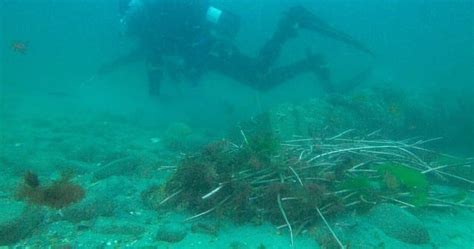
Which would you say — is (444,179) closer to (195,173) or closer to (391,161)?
(391,161)

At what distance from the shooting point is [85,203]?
5082 mm

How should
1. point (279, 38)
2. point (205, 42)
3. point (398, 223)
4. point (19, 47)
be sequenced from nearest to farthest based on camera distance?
point (398, 223)
point (19, 47)
point (205, 42)
point (279, 38)

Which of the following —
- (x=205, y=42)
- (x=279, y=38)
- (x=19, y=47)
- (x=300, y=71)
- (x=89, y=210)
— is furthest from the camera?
(x=300, y=71)

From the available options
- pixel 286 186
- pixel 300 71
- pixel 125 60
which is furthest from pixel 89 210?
pixel 125 60

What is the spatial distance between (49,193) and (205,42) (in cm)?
799

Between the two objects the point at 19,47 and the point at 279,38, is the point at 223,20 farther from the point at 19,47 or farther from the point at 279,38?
the point at 19,47

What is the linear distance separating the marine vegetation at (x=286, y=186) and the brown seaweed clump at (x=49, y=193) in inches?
47.0

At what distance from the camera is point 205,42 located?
11594mm

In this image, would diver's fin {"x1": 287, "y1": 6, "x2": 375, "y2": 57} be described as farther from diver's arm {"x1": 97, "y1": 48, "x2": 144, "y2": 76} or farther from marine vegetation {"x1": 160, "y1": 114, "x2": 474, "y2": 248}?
marine vegetation {"x1": 160, "y1": 114, "x2": 474, "y2": 248}

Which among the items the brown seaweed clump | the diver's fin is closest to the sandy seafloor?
the brown seaweed clump

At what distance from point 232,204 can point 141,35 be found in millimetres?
8300

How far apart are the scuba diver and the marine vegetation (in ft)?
21.8

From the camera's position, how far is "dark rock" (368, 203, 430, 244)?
4391 millimetres

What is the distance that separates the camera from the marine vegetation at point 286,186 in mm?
4551
